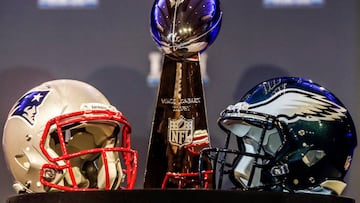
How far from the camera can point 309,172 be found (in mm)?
1198

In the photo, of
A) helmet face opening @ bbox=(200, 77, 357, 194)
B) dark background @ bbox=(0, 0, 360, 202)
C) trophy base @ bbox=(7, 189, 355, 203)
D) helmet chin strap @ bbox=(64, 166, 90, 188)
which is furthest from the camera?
dark background @ bbox=(0, 0, 360, 202)

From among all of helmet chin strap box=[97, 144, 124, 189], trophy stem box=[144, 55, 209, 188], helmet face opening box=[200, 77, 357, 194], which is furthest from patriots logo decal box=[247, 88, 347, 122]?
helmet chin strap box=[97, 144, 124, 189]

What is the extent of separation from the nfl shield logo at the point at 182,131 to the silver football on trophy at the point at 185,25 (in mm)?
121

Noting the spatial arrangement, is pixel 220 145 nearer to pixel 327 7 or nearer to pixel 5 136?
pixel 327 7

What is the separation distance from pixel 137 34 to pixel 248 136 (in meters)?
0.49

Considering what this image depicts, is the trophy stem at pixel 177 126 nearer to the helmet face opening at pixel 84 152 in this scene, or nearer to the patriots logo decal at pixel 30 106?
A: the helmet face opening at pixel 84 152

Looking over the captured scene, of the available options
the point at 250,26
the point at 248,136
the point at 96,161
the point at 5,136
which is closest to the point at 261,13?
the point at 250,26

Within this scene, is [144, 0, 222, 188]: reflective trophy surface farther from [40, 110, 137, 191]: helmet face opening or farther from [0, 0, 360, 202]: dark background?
[0, 0, 360, 202]: dark background

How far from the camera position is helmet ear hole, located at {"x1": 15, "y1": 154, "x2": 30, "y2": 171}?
4.12 ft

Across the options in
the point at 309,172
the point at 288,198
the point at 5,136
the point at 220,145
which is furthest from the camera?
the point at 220,145

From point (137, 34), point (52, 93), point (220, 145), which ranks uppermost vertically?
point (137, 34)

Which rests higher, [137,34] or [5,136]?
[137,34]

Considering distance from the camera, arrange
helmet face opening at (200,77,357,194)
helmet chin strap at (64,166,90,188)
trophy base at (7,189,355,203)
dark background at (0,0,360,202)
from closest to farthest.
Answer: trophy base at (7,189,355,203)
helmet face opening at (200,77,357,194)
helmet chin strap at (64,166,90,188)
dark background at (0,0,360,202)

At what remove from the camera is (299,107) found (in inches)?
47.8
